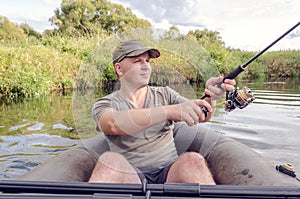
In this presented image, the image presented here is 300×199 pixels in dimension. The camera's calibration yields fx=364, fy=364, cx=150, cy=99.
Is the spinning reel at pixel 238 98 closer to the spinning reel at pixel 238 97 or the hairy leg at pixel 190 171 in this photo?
the spinning reel at pixel 238 97

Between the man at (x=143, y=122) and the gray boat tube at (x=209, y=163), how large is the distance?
0.11 m

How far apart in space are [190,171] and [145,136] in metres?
0.25

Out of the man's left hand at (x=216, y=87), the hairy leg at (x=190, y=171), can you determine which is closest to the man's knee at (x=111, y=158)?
the hairy leg at (x=190, y=171)

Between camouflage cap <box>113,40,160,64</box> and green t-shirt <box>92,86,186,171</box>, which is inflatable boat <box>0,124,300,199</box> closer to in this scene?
green t-shirt <box>92,86,186,171</box>

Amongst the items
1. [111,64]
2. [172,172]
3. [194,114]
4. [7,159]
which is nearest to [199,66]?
[194,114]

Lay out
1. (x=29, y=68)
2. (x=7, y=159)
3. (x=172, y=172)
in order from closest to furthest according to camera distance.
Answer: (x=172, y=172), (x=7, y=159), (x=29, y=68)

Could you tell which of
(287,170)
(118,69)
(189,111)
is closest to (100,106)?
(118,69)

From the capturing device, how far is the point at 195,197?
1217 mm

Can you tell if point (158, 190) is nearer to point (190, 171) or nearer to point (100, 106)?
point (190, 171)

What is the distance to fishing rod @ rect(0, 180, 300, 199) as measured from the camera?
1221mm

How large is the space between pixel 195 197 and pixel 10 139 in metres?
3.17

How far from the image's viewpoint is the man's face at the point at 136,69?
1.53m

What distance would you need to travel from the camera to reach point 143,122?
1.52 metres

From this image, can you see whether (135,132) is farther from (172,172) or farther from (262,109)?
(262,109)
